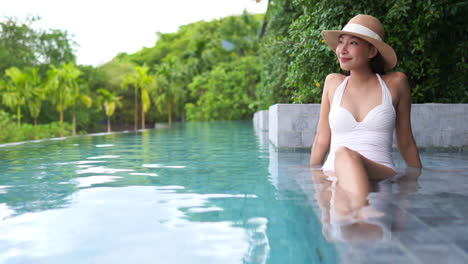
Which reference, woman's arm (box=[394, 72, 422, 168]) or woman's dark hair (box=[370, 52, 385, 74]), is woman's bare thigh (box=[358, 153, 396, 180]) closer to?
woman's arm (box=[394, 72, 422, 168])

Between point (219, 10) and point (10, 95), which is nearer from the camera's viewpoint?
point (10, 95)

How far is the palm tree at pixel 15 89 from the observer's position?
3412 centimetres

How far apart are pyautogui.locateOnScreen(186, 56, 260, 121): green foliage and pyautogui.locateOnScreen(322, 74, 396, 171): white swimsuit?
144 feet

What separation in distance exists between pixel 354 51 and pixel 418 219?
5.98 ft

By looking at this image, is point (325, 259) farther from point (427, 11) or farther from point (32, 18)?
point (32, 18)

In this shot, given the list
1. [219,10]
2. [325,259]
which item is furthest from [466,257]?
[219,10]

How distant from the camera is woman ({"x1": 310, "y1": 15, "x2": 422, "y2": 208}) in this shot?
14.0 feet

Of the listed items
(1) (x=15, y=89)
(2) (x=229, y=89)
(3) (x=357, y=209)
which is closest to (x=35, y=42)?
(1) (x=15, y=89)

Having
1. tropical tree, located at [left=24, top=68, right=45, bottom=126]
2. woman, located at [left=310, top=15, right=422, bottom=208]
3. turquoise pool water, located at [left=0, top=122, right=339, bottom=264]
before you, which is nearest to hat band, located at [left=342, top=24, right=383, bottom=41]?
woman, located at [left=310, top=15, right=422, bottom=208]

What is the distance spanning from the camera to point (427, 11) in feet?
28.1

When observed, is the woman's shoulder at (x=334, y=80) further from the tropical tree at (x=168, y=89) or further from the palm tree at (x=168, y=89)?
the palm tree at (x=168, y=89)

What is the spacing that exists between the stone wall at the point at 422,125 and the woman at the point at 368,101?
14.5ft

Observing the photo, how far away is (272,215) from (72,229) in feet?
4.62

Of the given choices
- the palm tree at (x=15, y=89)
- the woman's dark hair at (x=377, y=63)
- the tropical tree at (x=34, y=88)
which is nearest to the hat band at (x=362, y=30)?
the woman's dark hair at (x=377, y=63)
